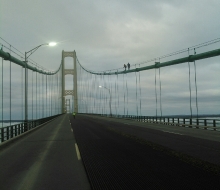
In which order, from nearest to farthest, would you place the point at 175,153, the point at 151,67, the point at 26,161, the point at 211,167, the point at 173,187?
the point at 173,187 < the point at 211,167 < the point at 26,161 < the point at 175,153 < the point at 151,67

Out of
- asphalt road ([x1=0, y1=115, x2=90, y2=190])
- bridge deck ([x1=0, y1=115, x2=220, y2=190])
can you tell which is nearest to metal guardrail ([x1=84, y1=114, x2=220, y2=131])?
bridge deck ([x1=0, y1=115, x2=220, y2=190])

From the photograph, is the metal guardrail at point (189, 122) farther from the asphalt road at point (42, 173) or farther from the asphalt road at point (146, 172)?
the asphalt road at point (42, 173)

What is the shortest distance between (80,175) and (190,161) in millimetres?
4104

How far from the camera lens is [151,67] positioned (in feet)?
167

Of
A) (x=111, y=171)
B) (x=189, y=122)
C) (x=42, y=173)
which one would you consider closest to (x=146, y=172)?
(x=111, y=171)

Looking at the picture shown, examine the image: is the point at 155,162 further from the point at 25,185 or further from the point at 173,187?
the point at 25,185

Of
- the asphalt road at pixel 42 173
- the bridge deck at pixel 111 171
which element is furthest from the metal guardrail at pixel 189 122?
the asphalt road at pixel 42 173

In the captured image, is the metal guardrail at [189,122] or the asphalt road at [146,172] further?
the metal guardrail at [189,122]

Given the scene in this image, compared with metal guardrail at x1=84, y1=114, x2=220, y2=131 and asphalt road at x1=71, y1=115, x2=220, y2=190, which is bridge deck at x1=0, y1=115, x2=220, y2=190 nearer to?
asphalt road at x1=71, y1=115, x2=220, y2=190

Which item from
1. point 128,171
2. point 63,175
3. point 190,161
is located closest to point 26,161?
point 63,175

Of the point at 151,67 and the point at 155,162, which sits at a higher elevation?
the point at 151,67

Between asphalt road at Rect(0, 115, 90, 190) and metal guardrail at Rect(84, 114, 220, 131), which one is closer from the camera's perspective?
asphalt road at Rect(0, 115, 90, 190)

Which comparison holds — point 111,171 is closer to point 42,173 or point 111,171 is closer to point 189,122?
point 42,173

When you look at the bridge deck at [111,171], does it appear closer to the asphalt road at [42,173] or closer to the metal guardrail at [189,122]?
the asphalt road at [42,173]
